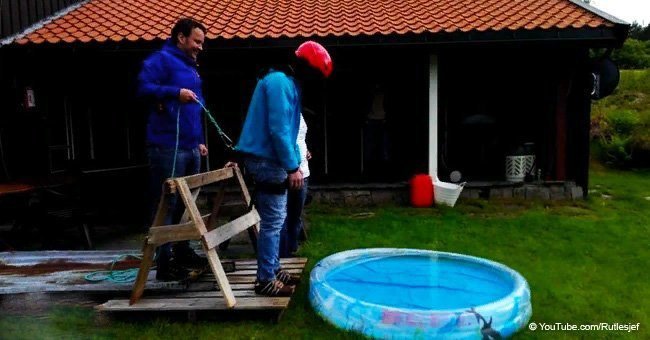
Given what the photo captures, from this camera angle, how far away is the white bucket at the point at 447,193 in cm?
745

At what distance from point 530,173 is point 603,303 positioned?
15.7 ft

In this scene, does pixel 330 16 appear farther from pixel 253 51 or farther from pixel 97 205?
pixel 97 205

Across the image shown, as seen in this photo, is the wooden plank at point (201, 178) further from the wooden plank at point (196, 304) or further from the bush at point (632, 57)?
the bush at point (632, 57)

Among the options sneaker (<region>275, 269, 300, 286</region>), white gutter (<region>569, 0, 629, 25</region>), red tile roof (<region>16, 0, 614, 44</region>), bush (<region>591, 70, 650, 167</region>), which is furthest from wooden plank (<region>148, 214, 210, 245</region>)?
bush (<region>591, 70, 650, 167</region>)

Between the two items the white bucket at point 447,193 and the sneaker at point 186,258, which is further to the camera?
the white bucket at point 447,193

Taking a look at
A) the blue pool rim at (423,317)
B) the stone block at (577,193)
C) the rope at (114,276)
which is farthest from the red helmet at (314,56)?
the stone block at (577,193)

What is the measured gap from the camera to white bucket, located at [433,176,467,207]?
7.45 metres

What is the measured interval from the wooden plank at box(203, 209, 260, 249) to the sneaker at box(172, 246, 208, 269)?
58 centimetres

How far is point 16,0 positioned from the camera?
25.8ft

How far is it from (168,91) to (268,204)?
99 cm

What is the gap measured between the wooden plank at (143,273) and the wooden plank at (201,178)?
0.42m

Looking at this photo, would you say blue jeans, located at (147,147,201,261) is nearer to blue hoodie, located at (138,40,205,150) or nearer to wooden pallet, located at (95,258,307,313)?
blue hoodie, located at (138,40,205,150)

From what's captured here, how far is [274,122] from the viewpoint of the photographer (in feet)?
10.7

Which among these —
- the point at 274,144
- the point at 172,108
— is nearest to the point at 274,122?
the point at 274,144
